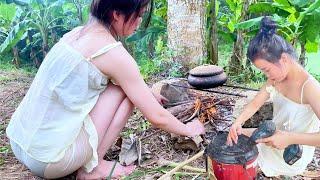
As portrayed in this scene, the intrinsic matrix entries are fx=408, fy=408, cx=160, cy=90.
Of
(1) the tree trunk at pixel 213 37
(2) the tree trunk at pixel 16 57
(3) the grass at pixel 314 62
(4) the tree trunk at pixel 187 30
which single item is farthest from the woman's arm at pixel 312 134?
(2) the tree trunk at pixel 16 57

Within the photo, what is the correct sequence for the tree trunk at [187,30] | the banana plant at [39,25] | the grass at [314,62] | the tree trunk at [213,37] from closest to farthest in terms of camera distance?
the tree trunk at [187,30]
the tree trunk at [213,37]
the banana plant at [39,25]
the grass at [314,62]

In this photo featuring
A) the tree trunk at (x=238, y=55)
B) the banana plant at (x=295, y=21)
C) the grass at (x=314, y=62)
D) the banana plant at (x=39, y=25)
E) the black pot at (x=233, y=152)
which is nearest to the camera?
the black pot at (x=233, y=152)

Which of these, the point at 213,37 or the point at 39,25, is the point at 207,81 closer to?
the point at 213,37

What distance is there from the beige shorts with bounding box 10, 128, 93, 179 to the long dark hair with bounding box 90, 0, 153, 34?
619 millimetres

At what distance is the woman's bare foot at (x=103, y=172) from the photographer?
2.37 meters

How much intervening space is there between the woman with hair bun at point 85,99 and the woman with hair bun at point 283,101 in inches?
19.4

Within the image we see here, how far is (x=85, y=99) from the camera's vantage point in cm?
220

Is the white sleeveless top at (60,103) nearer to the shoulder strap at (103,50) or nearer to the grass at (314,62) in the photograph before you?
the shoulder strap at (103,50)

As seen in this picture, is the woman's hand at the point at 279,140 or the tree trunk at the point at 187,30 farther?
the tree trunk at the point at 187,30

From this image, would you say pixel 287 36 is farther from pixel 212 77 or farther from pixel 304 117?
pixel 304 117

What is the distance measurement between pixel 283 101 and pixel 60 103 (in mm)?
1210

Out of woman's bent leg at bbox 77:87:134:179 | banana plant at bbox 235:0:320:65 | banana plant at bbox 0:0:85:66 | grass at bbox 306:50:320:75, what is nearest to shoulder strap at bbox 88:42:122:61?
woman's bent leg at bbox 77:87:134:179

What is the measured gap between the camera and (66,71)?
7.00 feet

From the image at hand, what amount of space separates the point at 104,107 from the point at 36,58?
16.7 feet
